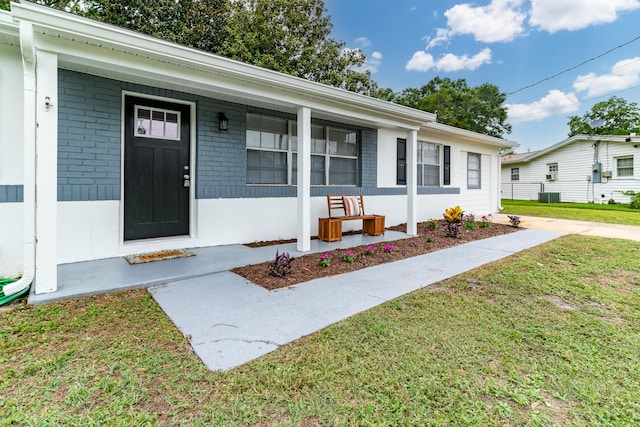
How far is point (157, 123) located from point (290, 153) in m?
2.47

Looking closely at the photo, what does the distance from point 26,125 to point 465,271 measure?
5232 mm

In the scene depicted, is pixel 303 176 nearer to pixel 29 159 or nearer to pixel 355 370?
pixel 29 159

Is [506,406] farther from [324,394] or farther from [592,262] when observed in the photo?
[592,262]

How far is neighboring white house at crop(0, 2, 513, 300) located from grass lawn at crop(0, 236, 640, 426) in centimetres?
132

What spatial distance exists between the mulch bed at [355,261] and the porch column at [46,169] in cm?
190

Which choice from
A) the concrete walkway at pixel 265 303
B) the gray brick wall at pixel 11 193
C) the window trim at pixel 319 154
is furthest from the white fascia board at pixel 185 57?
the concrete walkway at pixel 265 303

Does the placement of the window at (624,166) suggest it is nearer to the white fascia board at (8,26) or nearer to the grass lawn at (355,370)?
the grass lawn at (355,370)

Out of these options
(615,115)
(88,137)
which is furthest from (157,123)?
(615,115)

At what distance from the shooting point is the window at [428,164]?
29.4ft

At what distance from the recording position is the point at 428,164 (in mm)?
9125

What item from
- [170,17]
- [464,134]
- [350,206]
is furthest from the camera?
[170,17]

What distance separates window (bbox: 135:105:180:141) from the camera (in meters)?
4.62

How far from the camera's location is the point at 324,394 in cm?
170

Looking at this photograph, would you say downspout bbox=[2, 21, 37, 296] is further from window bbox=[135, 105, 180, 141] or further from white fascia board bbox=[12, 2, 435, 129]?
window bbox=[135, 105, 180, 141]
